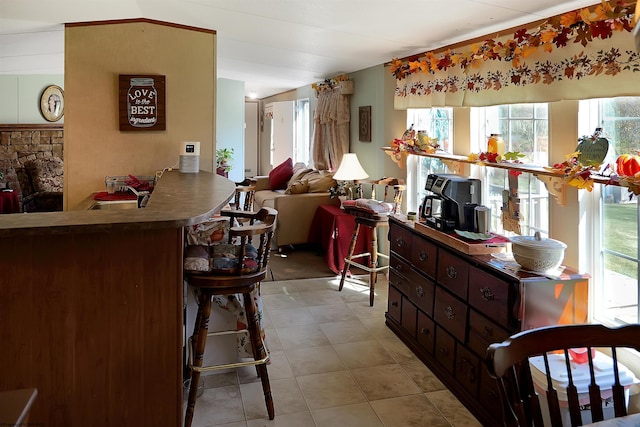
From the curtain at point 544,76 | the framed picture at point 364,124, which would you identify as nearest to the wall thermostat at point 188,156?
the curtain at point 544,76

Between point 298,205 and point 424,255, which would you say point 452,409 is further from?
point 298,205

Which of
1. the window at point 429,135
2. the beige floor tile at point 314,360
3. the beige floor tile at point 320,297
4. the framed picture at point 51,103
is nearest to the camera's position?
the beige floor tile at point 314,360

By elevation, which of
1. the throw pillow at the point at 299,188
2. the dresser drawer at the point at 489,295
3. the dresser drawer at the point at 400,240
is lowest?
the dresser drawer at the point at 489,295

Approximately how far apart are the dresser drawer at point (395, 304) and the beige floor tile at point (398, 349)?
0.15 m

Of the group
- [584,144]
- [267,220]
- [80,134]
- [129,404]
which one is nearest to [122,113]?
[80,134]

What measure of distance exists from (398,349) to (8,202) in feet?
16.0

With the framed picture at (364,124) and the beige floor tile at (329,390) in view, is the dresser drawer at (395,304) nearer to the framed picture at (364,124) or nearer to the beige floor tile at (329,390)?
the beige floor tile at (329,390)

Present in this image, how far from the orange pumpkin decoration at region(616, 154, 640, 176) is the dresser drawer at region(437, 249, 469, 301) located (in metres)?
0.86

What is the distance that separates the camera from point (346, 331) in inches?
147

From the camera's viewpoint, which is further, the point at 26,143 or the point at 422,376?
the point at 26,143

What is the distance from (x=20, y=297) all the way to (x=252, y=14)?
2.67 m

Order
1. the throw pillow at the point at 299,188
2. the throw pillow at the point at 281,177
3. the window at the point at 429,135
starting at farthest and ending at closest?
the throw pillow at the point at 281,177, the throw pillow at the point at 299,188, the window at the point at 429,135

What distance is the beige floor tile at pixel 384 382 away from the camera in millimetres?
2854

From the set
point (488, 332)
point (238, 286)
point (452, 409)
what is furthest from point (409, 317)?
point (238, 286)
